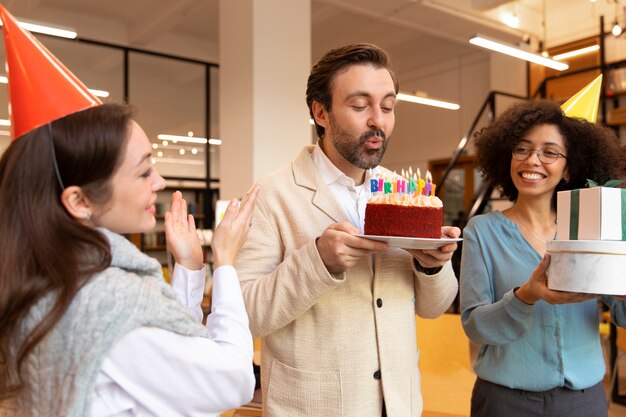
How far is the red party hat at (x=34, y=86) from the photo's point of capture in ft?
2.99

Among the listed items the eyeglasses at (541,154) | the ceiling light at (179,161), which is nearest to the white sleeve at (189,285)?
the eyeglasses at (541,154)

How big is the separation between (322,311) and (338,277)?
0.42 feet

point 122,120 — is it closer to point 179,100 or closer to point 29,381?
point 29,381

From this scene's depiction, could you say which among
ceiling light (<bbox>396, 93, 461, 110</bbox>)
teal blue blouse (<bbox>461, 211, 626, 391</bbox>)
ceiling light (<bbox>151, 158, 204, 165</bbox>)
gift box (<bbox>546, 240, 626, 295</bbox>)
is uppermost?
ceiling light (<bbox>396, 93, 461, 110</bbox>)

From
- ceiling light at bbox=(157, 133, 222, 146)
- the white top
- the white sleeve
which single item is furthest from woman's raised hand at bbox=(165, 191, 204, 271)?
ceiling light at bbox=(157, 133, 222, 146)

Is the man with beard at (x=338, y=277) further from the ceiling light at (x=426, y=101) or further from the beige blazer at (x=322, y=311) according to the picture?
the ceiling light at (x=426, y=101)

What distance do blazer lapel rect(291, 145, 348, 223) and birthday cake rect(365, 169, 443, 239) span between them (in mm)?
111

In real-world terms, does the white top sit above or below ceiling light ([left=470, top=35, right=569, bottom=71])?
below

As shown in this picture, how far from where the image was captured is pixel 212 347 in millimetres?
955

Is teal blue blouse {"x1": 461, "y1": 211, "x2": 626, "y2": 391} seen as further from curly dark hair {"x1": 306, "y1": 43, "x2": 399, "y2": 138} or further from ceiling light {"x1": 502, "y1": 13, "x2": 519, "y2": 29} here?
ceiling light {"x1": 502, "y1": 13, "x2": 519, "y2": 29}

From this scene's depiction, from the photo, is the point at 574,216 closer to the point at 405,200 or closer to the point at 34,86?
the point at 405,200

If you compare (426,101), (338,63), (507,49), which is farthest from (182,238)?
(426,101)

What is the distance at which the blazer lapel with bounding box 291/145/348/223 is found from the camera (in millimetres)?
1417

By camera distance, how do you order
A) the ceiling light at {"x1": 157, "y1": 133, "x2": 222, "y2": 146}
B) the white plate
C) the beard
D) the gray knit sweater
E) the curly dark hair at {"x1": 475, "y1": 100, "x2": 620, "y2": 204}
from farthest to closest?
the ceiling light at {"x1": 157, "y1": 133, "x2": 222, "y2": 146} → the curly dark hair at {"x1": 475, "y1": 100, "x2": 620, "y2": 204} → the beard → the white plate → the gray knit sweater
